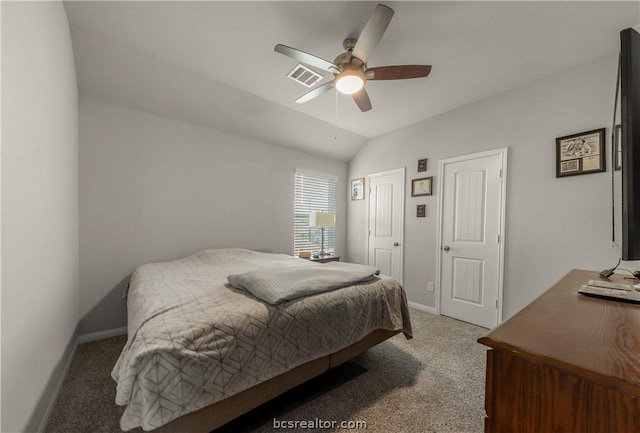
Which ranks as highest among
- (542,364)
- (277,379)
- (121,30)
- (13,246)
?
(121,30)

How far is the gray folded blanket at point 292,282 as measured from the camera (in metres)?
1.49

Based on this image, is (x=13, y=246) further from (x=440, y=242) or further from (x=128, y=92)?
(x=440, y=242)

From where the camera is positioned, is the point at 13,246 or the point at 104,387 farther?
the point at 104,387

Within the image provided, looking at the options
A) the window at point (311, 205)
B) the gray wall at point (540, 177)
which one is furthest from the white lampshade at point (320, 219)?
the gray wall at point (540, 177)

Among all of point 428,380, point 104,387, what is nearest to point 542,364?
point 428,380

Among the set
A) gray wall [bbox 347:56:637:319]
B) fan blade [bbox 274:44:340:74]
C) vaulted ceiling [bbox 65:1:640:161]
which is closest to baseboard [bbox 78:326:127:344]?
vaulted ceiling [bbox 65:1:640:161]

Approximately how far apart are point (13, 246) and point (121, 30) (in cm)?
186

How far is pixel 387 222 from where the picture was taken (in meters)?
3.91

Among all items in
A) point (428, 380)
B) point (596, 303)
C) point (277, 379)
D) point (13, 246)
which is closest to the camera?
point (596, 303)

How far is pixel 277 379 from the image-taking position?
141 cm

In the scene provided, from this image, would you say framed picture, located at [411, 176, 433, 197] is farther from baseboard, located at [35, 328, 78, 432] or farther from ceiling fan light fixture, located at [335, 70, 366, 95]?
baseboard, located at [35, 328, 78, 432]

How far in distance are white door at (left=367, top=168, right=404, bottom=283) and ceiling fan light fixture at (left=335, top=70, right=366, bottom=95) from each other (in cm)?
206

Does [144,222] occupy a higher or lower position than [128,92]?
lower

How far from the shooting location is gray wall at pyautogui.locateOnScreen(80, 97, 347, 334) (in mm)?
2504
